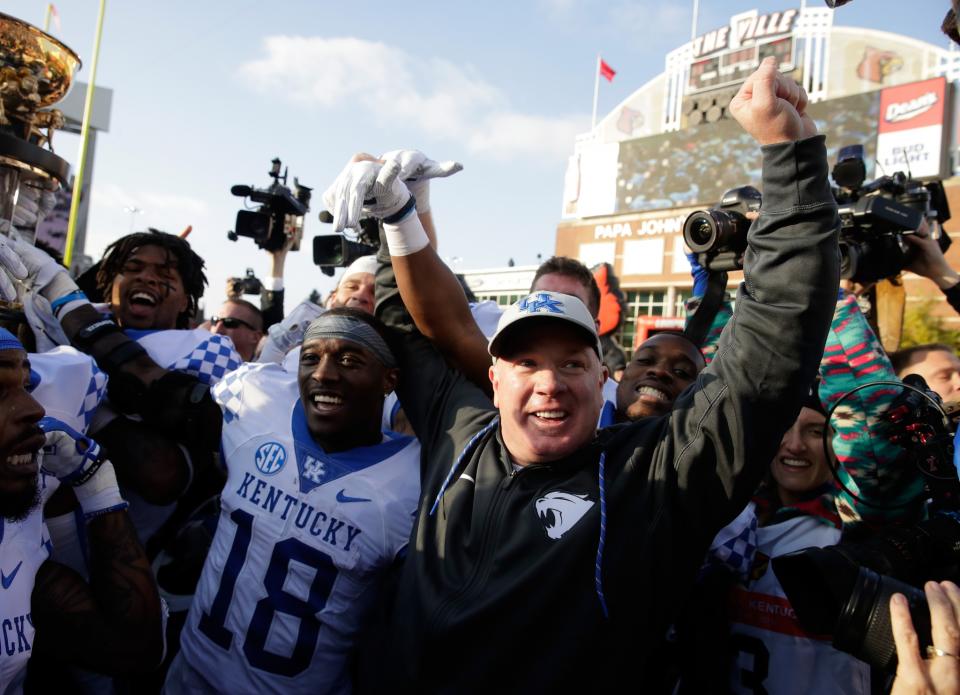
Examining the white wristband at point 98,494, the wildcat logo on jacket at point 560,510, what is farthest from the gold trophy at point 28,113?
the wildcat logo on jacket at point 560,510

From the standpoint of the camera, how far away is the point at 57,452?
193 cm

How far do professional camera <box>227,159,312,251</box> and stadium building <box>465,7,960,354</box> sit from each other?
84.2ft

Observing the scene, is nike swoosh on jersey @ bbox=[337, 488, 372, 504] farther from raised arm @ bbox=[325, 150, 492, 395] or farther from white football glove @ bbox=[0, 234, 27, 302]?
white football glove @ bbox=[0, 234, 27, 302]

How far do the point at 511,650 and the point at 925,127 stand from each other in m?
33.1

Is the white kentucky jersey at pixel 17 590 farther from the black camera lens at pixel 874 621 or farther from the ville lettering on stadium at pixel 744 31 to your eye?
the ville lettering on stadium at pixel 744 31

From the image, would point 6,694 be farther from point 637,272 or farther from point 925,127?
point 637,272

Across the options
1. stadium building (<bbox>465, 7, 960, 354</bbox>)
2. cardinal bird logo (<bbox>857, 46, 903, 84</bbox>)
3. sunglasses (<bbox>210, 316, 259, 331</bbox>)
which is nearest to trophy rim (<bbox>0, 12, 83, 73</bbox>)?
sunglasses (<bbox>210, 316, 259, 331</bbox>)

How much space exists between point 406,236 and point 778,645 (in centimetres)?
173

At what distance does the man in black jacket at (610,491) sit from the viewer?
1523mm

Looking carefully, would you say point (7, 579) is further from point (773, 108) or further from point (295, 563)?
point (773, 108)

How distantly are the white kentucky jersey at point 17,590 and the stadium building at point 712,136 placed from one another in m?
28.4

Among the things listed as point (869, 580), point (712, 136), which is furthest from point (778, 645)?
point (712, 136)

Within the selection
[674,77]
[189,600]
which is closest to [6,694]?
[189,600]

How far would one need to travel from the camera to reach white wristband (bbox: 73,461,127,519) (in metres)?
2.02
